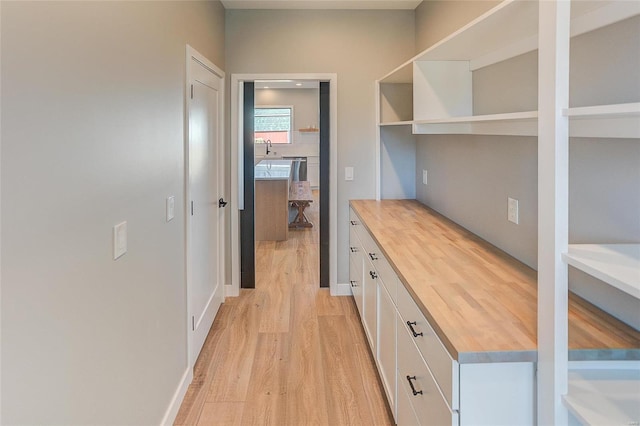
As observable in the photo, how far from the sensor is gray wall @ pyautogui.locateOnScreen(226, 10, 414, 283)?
3.85 metres

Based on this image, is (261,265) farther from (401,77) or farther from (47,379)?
(47,379)

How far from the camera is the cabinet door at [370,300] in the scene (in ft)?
8.59

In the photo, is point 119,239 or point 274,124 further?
point 274,124

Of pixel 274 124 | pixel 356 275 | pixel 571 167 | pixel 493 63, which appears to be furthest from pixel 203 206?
pixel 274 124

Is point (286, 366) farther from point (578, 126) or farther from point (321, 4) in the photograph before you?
point (321, 4)

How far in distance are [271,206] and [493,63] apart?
14.6 feet

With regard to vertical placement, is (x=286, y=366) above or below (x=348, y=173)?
below

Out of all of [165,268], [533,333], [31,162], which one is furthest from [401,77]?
[31,162]

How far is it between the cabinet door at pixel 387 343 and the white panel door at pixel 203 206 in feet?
3.66

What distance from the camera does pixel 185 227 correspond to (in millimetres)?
2553

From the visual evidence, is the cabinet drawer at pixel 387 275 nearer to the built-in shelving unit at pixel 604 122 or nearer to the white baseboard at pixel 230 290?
the built-in shelving unit at pixel 604 122

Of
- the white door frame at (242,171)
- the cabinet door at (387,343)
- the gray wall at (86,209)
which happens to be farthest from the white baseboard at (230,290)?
the cabinet door at (387,343)

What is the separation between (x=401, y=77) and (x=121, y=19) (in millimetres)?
2494

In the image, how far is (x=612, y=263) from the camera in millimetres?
1045
